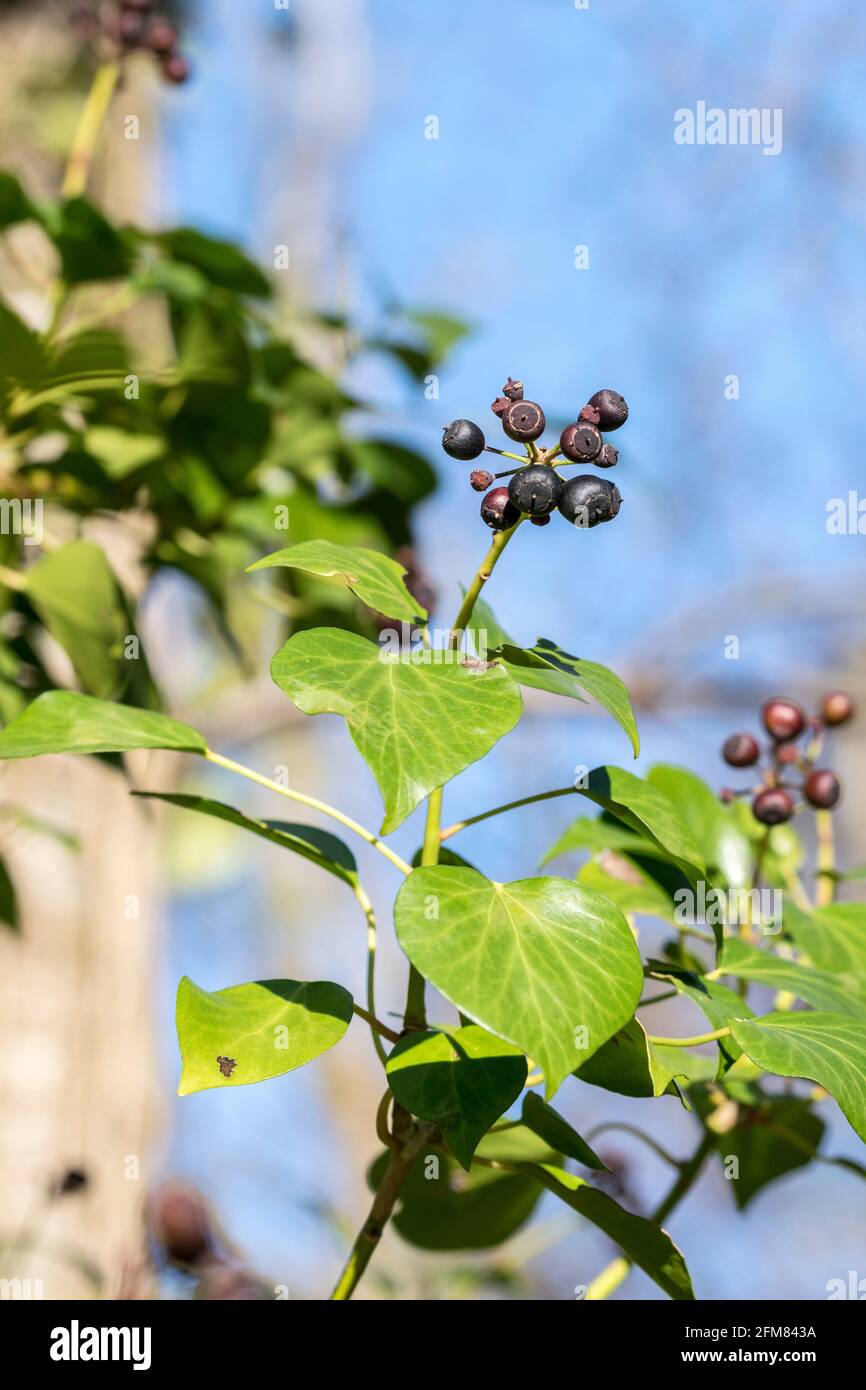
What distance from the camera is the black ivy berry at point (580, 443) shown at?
0.55 metres

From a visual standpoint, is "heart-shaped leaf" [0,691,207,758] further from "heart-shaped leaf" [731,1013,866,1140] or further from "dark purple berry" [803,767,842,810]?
"dark purple berry" [803,767,842,810]

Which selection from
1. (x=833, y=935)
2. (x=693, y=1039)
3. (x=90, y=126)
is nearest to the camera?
(x=693, y=1039)

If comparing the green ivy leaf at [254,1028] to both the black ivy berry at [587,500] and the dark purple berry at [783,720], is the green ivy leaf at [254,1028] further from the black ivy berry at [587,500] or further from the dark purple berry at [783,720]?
the dark purple berry at [783,720]

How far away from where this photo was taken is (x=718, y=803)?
2.98 feet

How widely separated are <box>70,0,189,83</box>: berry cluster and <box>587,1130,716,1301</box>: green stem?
1111 mm

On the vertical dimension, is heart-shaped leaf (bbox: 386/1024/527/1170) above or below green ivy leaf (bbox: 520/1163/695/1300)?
above

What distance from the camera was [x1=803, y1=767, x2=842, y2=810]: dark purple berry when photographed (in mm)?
823

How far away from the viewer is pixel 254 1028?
1.84 ft

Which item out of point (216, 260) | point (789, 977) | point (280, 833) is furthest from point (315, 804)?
point (216, 260)

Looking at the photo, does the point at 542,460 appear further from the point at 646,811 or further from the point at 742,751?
the point at 742,751

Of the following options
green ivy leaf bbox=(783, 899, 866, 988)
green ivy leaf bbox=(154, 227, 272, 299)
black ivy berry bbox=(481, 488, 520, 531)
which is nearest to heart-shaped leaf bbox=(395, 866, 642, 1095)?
black ivy berry bbox=(481, 488, 520, 531)

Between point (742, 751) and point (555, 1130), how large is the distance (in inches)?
13.6

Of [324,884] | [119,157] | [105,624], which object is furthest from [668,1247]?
[324,884]
